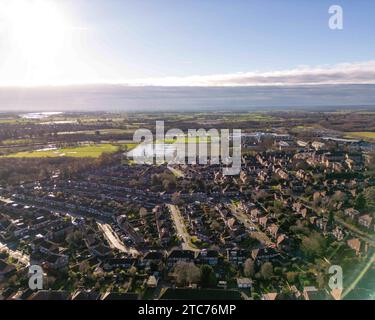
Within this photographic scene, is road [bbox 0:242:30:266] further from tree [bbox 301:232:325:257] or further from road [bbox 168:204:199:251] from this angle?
tree [bbox 301:232:325:257]

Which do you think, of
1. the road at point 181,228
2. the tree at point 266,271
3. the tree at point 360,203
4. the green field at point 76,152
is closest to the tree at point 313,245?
the tree at point 266,271

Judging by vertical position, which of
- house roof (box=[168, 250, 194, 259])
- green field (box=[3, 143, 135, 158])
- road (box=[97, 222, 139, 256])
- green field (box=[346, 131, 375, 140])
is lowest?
road (box=[97, 222, 139, 256])

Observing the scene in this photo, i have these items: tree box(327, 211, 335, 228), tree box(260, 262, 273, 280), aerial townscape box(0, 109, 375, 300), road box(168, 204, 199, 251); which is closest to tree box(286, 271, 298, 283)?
aerial townscape box(0, 109, 375, 300)

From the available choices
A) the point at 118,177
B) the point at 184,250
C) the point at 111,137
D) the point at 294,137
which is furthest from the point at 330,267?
the point at 111,137

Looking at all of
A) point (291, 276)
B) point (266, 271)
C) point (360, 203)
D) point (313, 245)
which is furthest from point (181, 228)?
point (360, 203)

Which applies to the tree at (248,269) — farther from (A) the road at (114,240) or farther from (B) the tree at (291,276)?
(A) the road at (114,240)

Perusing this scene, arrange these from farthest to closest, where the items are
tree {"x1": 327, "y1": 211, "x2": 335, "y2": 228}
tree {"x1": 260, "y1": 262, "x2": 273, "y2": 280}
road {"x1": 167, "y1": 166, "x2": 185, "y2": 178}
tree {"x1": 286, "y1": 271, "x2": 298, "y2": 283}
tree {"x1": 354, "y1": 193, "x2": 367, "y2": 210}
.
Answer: road {"x1": 167, "y1": 166, "x2": 185, "y2": 178}, tree {"x1": 354, "y1": 193, "x2": 367, "y2": 210}, tree {"x1": 327, "y1": 211, "x2": 335, "y2": 228}, tree {"x1": 260, "y1": 262, "x2": 273, "y2": 280}, tree {"x1": 286, "y1": 271, "x2": 298, "y2": 283}
